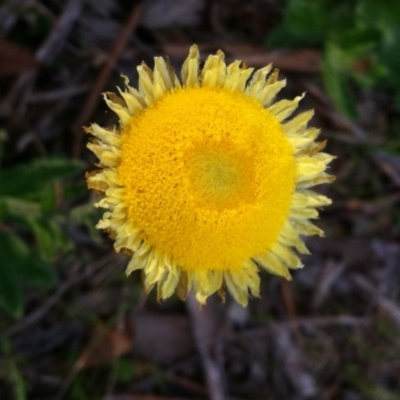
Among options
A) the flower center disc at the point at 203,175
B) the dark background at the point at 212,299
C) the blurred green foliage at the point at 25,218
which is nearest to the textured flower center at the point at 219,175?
the flower center disc at the point at 203,175

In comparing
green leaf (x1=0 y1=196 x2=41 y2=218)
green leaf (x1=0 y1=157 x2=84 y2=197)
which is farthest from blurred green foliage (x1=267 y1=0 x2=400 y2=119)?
green leaf (x1=0 y1=196 x2=41 y2=218)

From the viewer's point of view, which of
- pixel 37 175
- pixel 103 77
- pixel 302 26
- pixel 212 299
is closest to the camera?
pixel 37 175

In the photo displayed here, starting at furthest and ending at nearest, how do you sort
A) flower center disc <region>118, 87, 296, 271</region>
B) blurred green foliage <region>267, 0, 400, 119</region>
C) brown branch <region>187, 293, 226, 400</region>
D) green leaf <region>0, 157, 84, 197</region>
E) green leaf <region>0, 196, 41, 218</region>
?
brown branch <region>187, 293, 226, 400</region> → blurred green foliage <region>267, 0, 400, 119</region> → green leaf <region>0, 157, 84, 197</region> → green leaf <region>0, 196, 41, 218</region> → flower center disc <region>118, 87, 296, 271</region>

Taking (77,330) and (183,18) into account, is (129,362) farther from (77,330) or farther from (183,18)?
(183,18)

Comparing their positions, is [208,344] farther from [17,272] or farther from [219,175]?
[219,175]

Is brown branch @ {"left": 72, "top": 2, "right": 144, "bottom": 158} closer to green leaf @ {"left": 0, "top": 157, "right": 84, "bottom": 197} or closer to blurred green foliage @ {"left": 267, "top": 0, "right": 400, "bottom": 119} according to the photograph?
green leaf @ {"left": 0, "top": 157, "right": 84, "bottom": 197}

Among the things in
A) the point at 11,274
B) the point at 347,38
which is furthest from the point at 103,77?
the point at 347,38

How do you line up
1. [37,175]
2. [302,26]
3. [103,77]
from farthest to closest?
[103,77], [302,26], [37,175]
